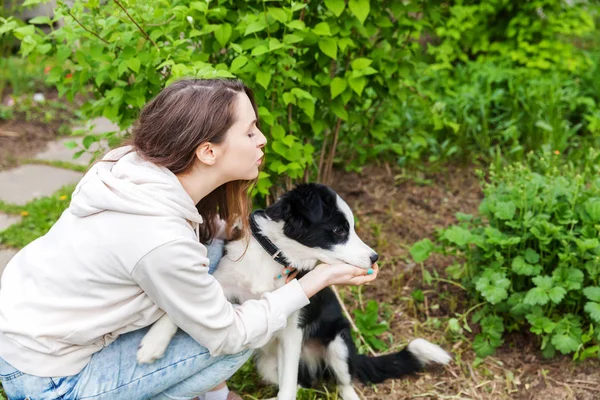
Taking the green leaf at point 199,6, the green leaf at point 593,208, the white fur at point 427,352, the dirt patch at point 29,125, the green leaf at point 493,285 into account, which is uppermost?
the green leaf at point 199,6

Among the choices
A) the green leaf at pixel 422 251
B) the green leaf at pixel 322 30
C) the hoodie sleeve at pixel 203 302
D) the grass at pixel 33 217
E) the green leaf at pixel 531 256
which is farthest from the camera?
the grass at pixel 33 217

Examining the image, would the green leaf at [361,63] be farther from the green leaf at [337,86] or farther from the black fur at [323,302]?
the black fur at [323,302]

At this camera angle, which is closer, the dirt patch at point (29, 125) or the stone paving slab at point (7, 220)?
the stone paving slab at point (7, 220)

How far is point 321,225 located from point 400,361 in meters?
0.80

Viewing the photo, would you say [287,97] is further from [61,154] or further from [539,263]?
[61,154]

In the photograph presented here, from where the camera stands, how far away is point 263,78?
273cm

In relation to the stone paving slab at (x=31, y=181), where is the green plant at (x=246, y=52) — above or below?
above

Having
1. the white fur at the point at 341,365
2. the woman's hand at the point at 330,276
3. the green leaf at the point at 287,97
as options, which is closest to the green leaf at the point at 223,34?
the green leaf at the point at 287,97

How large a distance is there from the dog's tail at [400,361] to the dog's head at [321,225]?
1.83ft

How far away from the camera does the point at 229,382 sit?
2.97 metres

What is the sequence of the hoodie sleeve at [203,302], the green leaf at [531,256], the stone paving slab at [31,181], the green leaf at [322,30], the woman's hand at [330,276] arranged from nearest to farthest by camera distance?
1. the hoodie sleeve at [203,302]
2. the woman's hand at [330,276]
3. the green leaf at [322,30]
4. the green leaf at [531,256]
5. the stone paving slab at [31,181]

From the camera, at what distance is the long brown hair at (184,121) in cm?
213

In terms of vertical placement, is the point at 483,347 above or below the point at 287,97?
below

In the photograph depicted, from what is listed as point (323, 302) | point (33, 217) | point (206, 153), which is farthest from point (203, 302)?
point (33, 217)
